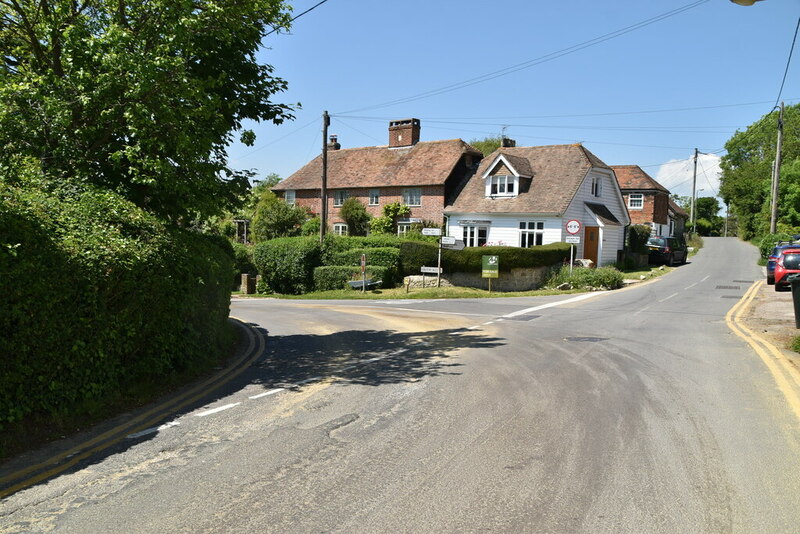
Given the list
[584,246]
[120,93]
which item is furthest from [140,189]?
[584,246]

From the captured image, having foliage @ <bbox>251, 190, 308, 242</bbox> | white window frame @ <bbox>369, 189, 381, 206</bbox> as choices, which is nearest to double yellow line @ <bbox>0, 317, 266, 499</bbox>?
foliage @ <bbox>251, 190, 308, 242</bbox>

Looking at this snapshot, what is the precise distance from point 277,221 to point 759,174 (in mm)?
59924

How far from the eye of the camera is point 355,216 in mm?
44531

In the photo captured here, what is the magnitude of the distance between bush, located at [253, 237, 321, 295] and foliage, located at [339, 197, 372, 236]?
9425 millimetres

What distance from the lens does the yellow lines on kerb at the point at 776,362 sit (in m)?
8.13

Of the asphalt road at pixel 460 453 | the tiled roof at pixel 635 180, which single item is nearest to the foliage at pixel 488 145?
the tiled roof at pixel 635 180

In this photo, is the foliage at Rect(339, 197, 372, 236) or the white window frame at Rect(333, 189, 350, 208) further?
the white window frame at Rect(333, 189, 350, 208)

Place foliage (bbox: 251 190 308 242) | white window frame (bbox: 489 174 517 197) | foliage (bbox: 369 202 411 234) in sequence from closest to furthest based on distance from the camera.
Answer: white window frame (bbox: 489 174 517 197), foliage (bbox: 369 202 411 234), foliage (bbox: 251 190 308 242)

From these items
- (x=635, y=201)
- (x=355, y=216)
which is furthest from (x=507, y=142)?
(x=635, y=201)

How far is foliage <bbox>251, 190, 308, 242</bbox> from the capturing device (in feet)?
146

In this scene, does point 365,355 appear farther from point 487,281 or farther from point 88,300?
point 487,281

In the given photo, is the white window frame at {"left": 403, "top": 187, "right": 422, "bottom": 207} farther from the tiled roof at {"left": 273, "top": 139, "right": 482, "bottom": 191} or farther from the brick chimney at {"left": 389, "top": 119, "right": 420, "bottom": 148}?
the brick chimney at {"left": 389, "top": 119, "right": 420, "bottom": 148}

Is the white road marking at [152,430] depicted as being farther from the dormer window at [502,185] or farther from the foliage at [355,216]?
the foliage at [355,216]

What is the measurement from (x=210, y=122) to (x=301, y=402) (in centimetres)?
511
